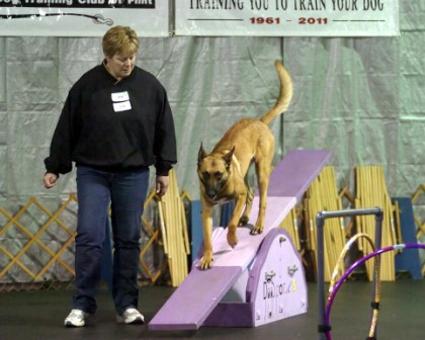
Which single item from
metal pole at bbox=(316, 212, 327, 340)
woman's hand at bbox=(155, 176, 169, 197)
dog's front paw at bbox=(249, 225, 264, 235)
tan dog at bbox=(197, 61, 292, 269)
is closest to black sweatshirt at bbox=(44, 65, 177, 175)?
woman's hand at bbox=(155, 176, 169, 197)

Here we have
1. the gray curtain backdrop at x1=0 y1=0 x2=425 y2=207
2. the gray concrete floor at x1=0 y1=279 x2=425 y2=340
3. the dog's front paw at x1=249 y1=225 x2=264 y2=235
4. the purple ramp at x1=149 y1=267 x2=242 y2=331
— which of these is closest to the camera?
the purple ramp at x1=149 y1=267 x2=242 y2=331

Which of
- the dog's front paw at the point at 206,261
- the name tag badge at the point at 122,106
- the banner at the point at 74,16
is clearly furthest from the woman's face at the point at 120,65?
the banner at the point at 74,16

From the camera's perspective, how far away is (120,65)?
5117mm

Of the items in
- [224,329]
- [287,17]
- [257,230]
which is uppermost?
[287,17]

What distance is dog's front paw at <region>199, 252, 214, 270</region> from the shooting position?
18.1ft

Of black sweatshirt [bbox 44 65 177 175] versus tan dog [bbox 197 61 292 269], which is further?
tan dog [bbox 197 61 292 269]

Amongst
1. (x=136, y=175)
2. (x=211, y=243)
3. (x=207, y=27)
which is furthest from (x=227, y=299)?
(x=207, y=27)

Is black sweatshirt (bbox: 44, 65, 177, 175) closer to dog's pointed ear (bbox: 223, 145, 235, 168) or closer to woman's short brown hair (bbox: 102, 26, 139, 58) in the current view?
woman's short brown hair (bbox: 102, 26, 139, 58)

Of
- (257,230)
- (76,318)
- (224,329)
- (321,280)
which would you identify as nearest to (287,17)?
(257,230)

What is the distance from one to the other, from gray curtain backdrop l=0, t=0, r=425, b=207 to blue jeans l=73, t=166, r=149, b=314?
7.93 feet

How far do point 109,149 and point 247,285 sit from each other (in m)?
1.05

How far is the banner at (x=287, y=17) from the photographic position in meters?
7.62

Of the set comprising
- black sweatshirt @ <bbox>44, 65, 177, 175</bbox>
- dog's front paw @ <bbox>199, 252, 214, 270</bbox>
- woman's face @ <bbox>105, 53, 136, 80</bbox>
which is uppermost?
woman's face @ <bbox>105, 53, 136, 80</bbox>

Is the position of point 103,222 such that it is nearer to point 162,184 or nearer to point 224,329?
point 162,184
